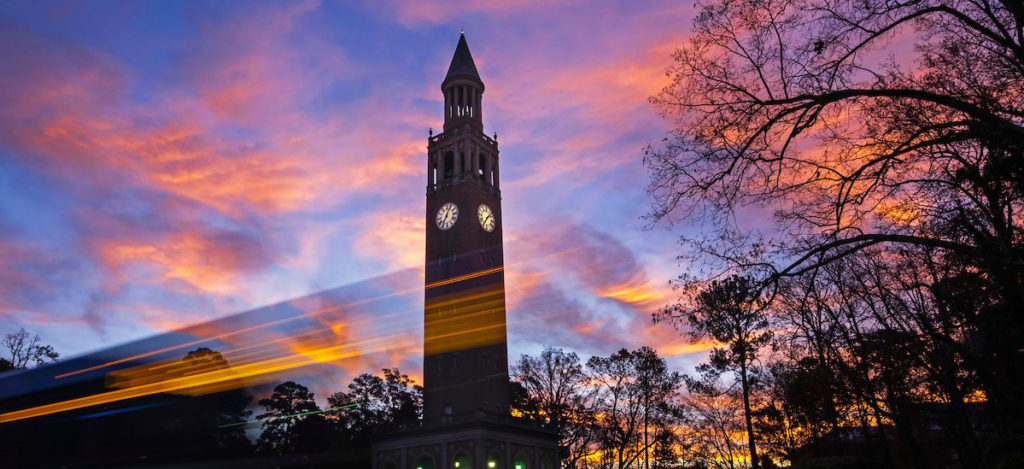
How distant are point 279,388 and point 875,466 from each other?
66385 mm

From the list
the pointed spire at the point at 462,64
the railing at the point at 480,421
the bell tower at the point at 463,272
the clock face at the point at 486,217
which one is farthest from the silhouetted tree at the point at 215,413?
the pointed spire at the point at 462,64

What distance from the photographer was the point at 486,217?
6397 centimetres

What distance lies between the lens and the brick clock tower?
2066 inches

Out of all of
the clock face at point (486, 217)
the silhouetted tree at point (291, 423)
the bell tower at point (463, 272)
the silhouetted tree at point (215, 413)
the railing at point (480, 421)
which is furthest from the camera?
the silhouetted tree at point (291, 423)

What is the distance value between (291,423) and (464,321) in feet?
80.0

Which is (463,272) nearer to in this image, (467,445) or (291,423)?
(467,445)

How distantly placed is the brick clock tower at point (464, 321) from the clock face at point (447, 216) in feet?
0.34

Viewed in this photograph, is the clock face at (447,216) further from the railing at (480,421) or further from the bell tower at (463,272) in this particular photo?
the railing at (480,421)

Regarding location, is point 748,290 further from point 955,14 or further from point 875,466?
point 875,466

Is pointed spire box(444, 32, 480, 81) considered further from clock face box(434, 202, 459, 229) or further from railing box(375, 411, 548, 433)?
railing box(375, 411, 548, 433)

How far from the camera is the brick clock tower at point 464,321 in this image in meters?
52.5

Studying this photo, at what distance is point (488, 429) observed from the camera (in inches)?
2026

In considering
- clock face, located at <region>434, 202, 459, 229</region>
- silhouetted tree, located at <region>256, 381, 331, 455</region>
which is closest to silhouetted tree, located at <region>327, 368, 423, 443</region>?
silhouetted tree, located at <region>256, 381, 331, 455</region>

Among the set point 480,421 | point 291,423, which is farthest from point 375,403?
point 480,421
